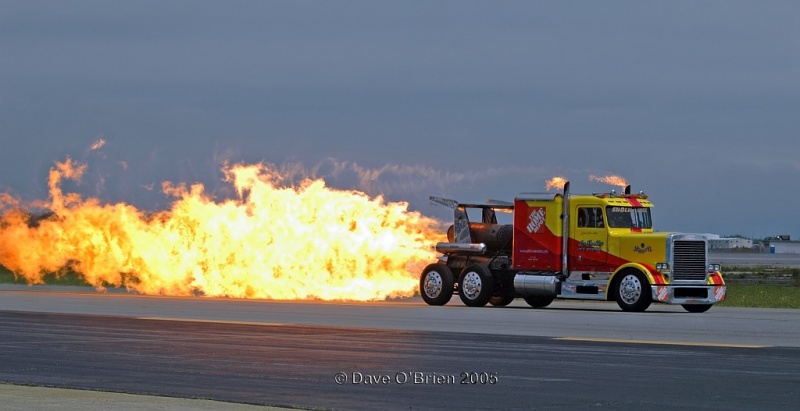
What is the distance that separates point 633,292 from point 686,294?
1.44 meters

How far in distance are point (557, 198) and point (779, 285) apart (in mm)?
28937

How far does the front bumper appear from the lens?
3406 centimetres

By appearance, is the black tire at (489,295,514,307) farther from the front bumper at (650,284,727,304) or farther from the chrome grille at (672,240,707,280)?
the chrome grille at (672,240,707,280)

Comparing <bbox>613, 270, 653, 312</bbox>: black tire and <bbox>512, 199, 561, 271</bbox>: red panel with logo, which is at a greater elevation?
<bbox>512, 199, 561, 271</bbox>: red panel with logo

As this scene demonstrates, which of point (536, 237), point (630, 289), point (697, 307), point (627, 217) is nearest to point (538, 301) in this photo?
point (536, 237)

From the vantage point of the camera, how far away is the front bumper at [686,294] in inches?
1341

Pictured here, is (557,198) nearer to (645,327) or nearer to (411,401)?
(645,327)

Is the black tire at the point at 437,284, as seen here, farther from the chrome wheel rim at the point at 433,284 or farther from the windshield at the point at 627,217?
the windshield at the point at 627,217

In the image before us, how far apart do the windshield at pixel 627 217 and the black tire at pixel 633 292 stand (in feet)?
5.31

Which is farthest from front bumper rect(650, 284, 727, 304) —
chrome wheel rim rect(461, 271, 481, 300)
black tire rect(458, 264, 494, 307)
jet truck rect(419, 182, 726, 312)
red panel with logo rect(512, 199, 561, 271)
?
chrome wheel rim rect(461, 271, 481, 300)

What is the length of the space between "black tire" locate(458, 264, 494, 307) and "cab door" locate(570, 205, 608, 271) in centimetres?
248

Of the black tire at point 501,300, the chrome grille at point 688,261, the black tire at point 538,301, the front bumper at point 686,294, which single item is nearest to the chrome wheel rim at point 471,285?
the black tire at point 501,300

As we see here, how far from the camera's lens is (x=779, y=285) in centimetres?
6144

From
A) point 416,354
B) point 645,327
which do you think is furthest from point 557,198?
point 416,354
